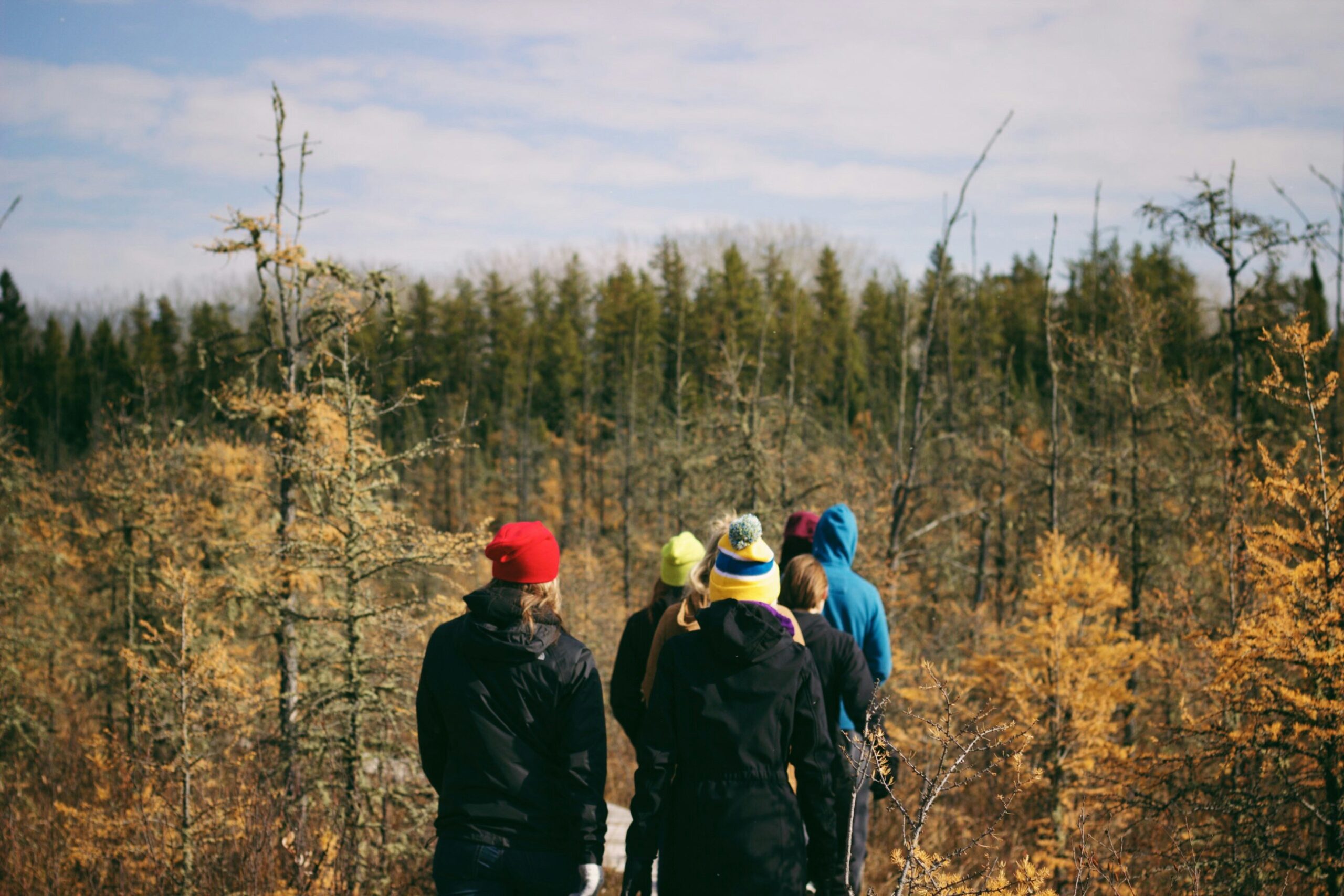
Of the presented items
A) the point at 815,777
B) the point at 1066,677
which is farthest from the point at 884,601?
the point at 815,777

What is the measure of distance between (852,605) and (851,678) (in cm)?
75

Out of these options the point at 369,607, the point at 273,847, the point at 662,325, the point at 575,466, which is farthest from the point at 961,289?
the point at 273,847

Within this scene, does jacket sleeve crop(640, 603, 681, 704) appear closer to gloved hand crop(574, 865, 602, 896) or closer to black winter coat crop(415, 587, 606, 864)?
black winter coat crop(415, 587, 606, 864)

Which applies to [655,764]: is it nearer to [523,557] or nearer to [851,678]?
[523,557]

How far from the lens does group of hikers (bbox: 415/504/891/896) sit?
9.62 ft

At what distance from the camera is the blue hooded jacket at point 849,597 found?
461 cm

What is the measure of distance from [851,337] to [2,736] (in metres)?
42.0

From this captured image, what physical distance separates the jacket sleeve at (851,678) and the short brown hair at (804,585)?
7.6 inches

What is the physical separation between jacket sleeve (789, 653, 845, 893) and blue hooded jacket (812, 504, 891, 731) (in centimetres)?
142

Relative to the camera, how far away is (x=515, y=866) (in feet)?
9.68

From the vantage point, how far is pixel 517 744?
3.04 m

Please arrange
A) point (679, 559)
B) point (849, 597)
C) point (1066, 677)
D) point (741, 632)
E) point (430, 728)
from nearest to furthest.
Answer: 1. point (741, 632)
2. point (430, 728)
3. point (679, 559)
4. point (849, 597)
5. point (1066, 677)

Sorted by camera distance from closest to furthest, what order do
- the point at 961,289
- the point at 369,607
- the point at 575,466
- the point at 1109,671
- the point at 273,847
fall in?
the point at 273,847
the point at 369,607
the point at 1109,671
the point at 961,289
the point at 575,466

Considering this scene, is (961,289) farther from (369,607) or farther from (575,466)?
(369,607)
